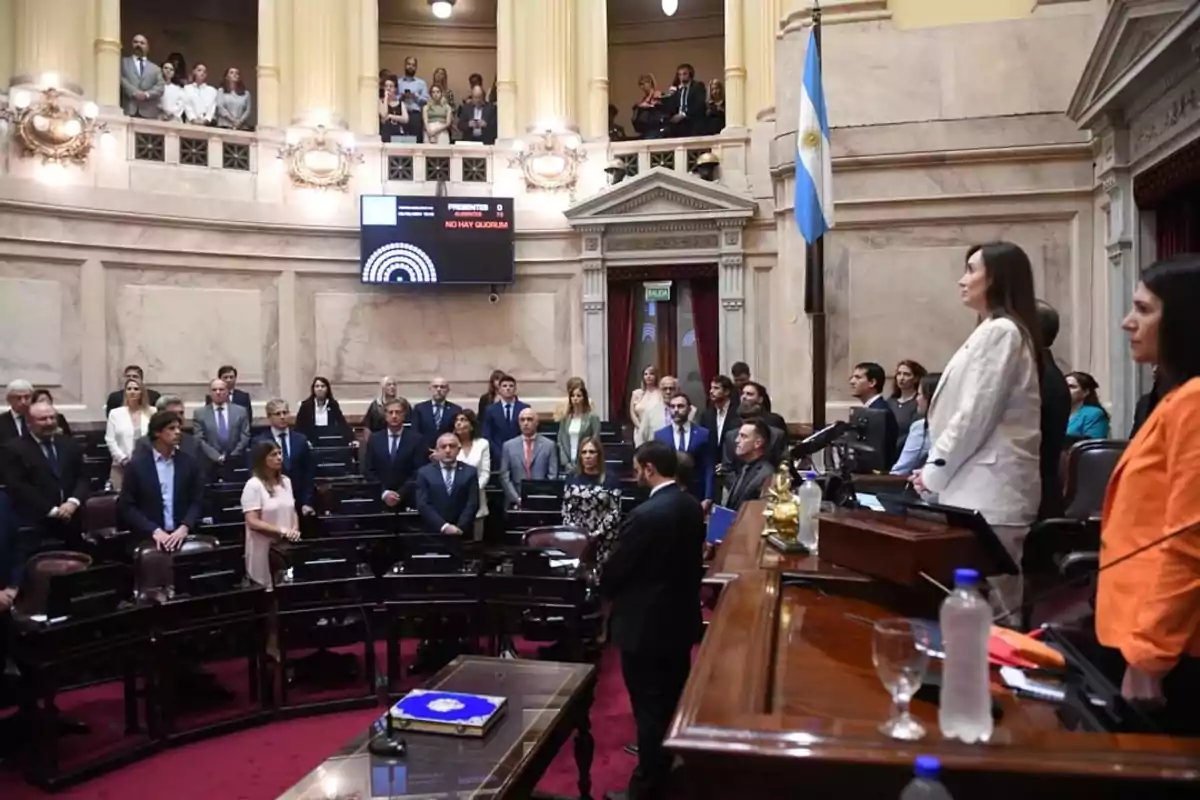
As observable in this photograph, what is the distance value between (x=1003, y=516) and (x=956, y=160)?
633 centimetres

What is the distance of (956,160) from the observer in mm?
8180

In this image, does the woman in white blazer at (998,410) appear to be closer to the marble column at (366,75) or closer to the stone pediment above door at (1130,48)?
the stone pediment above door at (1130,48)

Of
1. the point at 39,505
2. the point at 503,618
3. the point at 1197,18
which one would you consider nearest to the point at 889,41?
the point at 1197,18

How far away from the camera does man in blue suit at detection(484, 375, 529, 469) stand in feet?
27.4

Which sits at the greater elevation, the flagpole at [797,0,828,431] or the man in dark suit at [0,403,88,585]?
the flagpole at [797,0,828,431]

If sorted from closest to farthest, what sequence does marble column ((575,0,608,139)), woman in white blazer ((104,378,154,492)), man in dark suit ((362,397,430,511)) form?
man in dark suit ((362,397,430,511))
woman in white blazer ((104,378,154,492))
marble column ((575,0,608,139))

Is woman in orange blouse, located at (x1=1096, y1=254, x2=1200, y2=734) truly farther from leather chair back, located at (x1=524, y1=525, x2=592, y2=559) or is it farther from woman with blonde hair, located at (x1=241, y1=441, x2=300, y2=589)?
woman with blonde hair, located at (x1=241, y1=441, x2=300, y2=589)

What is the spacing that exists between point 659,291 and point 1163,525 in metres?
10.5

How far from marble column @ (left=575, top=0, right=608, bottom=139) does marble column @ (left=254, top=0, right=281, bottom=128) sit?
12.3 feet

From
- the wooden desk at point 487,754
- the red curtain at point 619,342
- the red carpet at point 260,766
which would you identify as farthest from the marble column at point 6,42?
the wooden desk at point 487,754

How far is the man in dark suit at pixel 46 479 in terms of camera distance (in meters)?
5.80

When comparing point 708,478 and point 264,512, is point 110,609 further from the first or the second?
point 708,478

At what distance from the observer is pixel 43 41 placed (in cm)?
1042

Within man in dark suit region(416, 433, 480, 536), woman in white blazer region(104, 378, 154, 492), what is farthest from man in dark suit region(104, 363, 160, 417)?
man in dark suit region(416, 433, 480, 536)
